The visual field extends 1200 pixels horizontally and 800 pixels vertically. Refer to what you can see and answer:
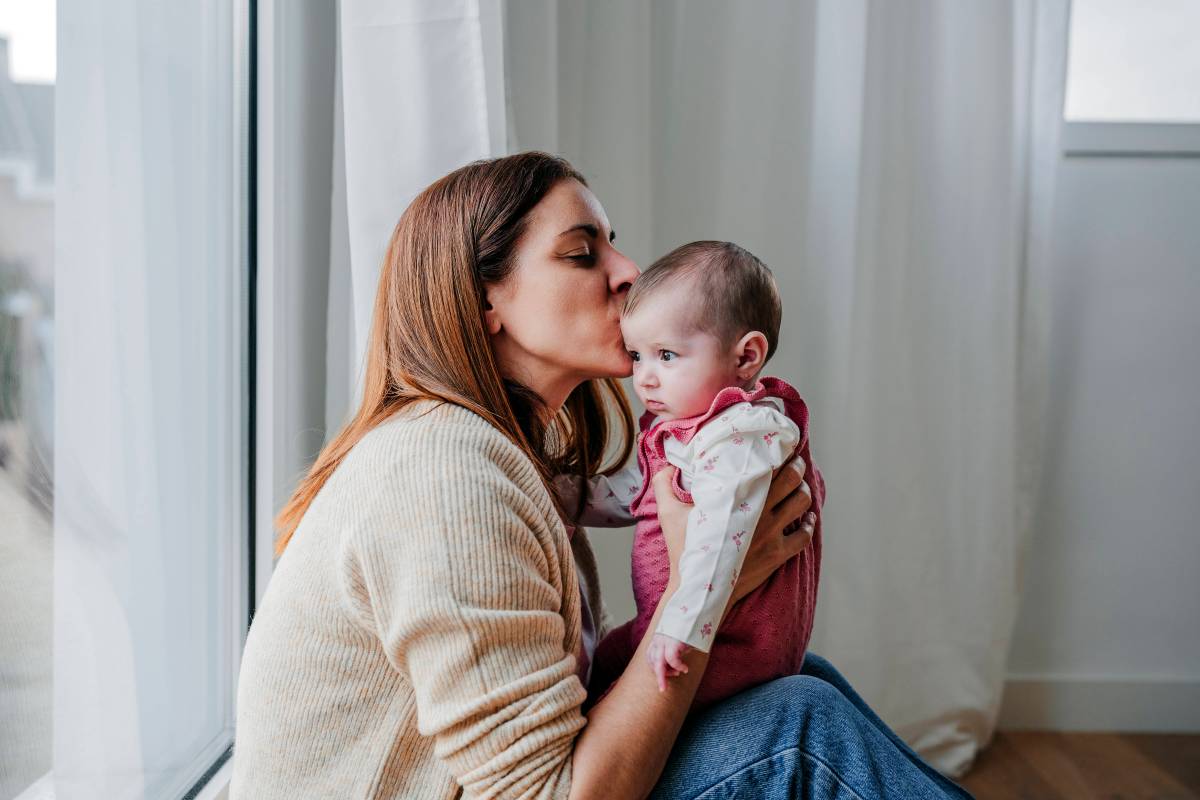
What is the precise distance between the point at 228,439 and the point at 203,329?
0.55ft

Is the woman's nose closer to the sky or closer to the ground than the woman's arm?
closer to the sky

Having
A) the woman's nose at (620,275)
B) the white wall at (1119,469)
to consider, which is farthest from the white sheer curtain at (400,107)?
the white wall at (1119,469)

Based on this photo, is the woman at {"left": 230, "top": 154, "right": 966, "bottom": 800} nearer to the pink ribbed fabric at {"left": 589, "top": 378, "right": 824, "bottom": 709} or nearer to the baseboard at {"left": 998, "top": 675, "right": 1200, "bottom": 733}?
the pink ribbed fabric at {"left": 589, "top": 378, "right": 824, "bottom": 709}

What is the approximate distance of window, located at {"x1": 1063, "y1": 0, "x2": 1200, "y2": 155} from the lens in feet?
7.09

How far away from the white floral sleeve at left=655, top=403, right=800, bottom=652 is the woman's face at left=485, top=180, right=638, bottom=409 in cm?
16

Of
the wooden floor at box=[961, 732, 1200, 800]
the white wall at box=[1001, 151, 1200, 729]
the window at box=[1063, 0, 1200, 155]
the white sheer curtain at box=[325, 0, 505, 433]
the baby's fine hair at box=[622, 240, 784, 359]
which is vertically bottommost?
the wooden floor at box=[961, 732, 1200, 800]

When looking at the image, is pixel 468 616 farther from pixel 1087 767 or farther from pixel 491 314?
pixel 1087 767

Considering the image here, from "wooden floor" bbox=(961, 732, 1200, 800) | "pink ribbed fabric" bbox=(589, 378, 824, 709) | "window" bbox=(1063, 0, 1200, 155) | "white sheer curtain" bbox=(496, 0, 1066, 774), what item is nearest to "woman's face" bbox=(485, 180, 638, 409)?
"pink ribbed fabric" bbox=(589, 378, 824, 709)

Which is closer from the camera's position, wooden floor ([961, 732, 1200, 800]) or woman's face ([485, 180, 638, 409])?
woman's face ([485, 180, 638, 409])

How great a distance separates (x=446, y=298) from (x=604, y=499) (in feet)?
1.23

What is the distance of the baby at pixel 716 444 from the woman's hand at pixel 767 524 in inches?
0.8

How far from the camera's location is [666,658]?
0.88 m

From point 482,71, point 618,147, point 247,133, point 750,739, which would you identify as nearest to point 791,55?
point 618,147

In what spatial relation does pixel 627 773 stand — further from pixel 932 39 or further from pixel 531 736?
pixel 932 39
